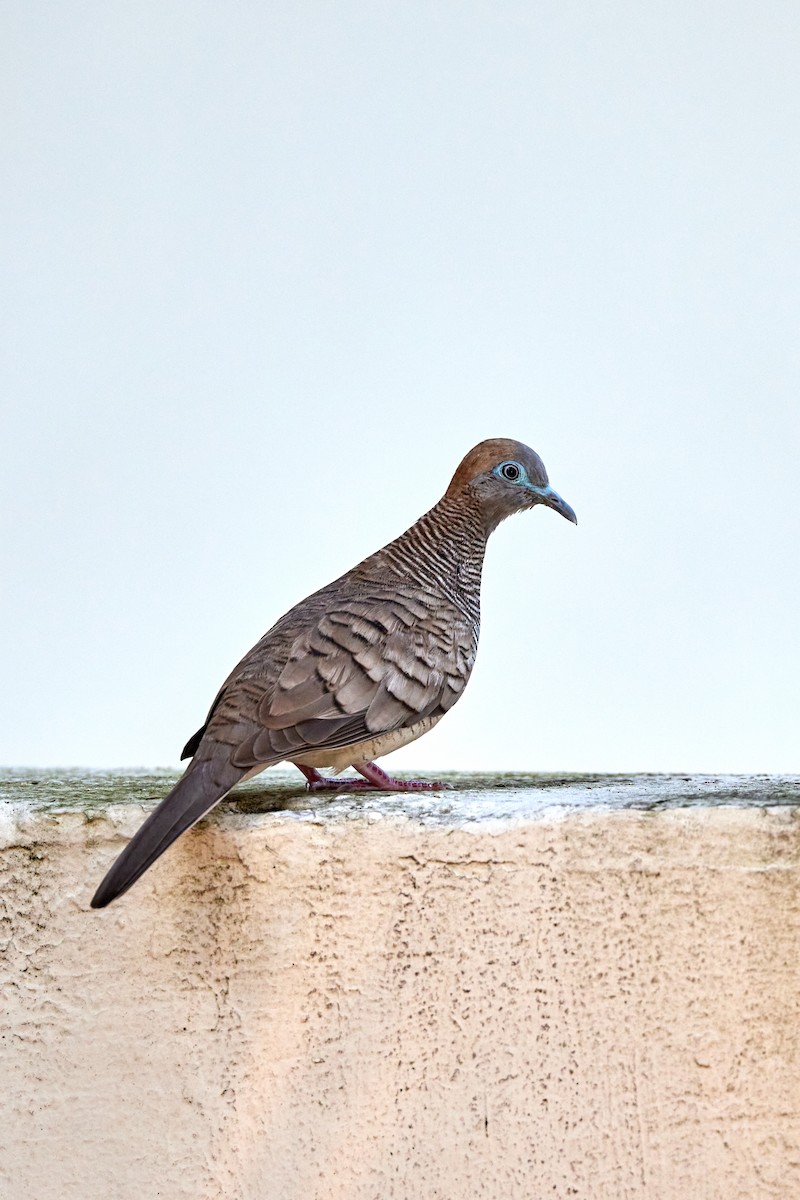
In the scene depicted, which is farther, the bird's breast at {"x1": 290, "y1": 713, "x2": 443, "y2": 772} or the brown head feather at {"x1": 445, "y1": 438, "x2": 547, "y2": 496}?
the brown head feather at {"x1": 445, "y1": 438, "x2": 547, "y2": 496}

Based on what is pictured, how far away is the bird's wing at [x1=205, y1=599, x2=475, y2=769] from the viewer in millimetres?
2254

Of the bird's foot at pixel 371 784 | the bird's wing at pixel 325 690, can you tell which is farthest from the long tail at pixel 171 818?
the bird's foot at pixel 371 784

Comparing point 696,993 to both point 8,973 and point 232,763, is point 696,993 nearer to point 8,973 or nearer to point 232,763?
point 232,763

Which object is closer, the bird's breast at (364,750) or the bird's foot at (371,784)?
the bird's breast at (364,750)

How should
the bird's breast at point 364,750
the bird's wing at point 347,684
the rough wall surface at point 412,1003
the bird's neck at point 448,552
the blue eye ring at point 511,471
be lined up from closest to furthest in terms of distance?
the rough wall surface at point 412,1003 → the bird's wing at point 347,684 → the bird's breast at point 364,750 → the bird's neck at point 448,552 → the blue eye ring at point 511,471

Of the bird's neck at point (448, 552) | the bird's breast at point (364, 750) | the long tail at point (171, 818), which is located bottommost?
the long tail at point (171, 818)

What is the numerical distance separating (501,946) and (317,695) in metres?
0.55

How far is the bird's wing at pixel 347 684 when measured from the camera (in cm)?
225

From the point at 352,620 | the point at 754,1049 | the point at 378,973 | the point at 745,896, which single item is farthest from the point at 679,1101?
the point at 352,620

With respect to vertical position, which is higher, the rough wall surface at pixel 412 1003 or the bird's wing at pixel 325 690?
the bird's wing at pixel 325 690

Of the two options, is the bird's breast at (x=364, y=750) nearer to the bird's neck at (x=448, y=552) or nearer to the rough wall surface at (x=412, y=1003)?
the rough wall surface at (x=412, y=1003)

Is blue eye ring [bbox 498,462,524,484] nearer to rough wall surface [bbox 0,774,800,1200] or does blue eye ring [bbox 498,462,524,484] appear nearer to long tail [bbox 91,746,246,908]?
rough wall surface [bbox 0,774,800,1200]

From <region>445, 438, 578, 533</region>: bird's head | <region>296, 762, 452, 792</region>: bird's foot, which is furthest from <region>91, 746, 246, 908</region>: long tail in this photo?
<region>445, 438, 578, 533</region>: bird's head

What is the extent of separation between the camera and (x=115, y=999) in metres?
2.23
